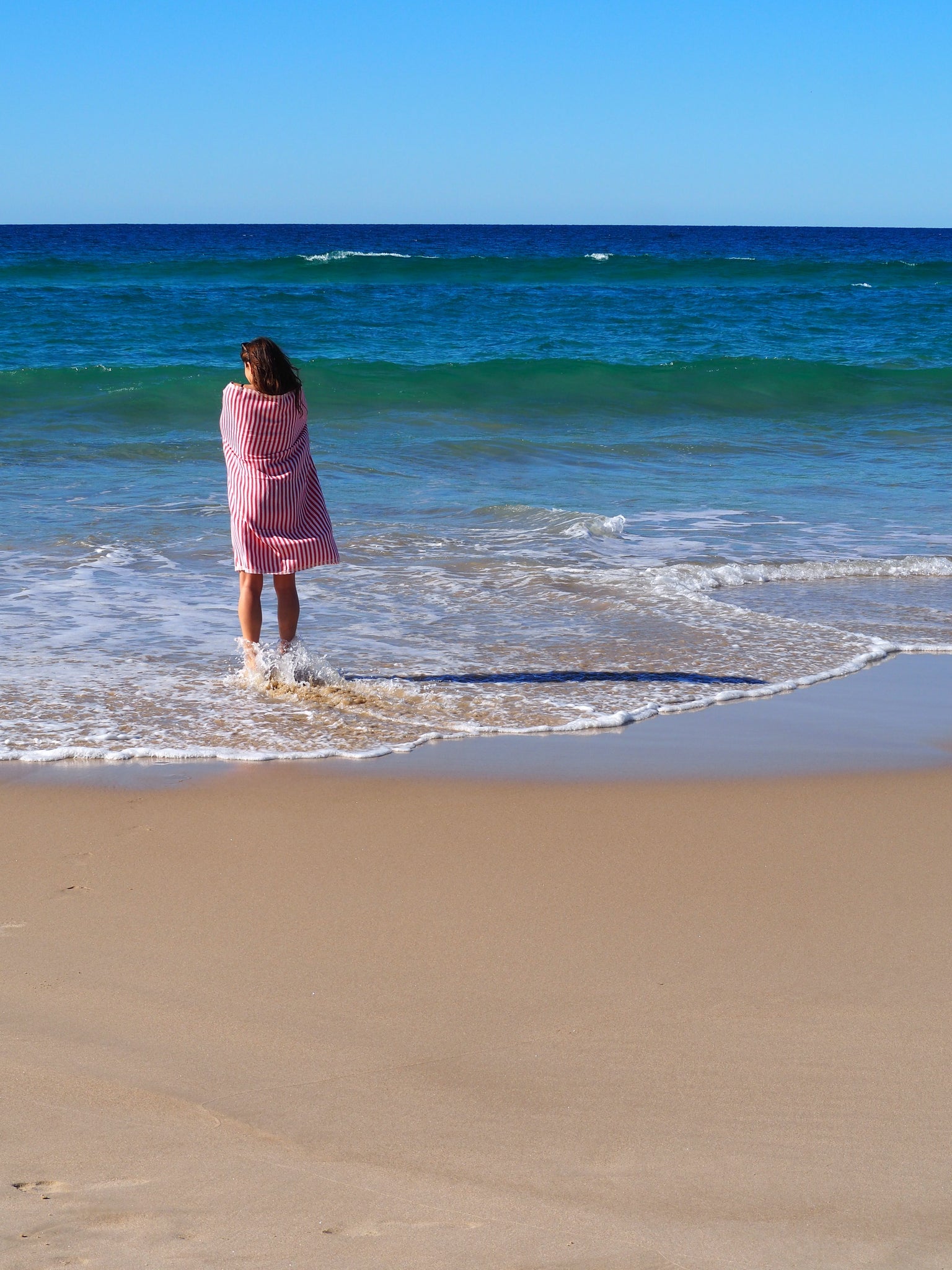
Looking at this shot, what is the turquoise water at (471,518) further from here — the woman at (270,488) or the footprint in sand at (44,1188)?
the footprint in sand at (44,1188)

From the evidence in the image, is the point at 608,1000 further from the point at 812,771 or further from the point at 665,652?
the point at 665,652

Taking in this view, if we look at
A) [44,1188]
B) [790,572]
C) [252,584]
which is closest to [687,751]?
[252,584]

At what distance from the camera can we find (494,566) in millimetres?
7230

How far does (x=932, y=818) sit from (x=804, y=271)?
38584mm

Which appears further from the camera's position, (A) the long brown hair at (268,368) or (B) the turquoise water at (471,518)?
(B) the turquoise water at (471,518)

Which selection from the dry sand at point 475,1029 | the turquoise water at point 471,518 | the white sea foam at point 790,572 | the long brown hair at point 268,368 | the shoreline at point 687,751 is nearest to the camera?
the dry sand at point 475,1029

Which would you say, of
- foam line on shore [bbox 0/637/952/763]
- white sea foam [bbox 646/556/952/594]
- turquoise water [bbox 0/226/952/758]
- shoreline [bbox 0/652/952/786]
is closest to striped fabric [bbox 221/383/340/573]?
turquoise water [bbox 0/226/952/758]

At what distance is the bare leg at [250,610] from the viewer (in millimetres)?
4957

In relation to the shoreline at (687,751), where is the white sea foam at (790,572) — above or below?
above

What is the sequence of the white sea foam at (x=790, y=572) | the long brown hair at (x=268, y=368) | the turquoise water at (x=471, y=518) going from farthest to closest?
1. the white sea foam at (x=790, y=572)
2. the turquoise water at (x=471, y=518)
3. the long brown hair at (x=268, y=368)

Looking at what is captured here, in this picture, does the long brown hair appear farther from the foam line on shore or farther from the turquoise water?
the foam line on shore

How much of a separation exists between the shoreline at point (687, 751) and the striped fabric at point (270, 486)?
102 cm

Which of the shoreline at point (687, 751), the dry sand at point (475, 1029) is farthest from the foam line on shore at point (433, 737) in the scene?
the dry sand at point (475, 1029)

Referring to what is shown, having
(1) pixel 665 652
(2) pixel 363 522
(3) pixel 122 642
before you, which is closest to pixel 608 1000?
(1) pixel 665 652
